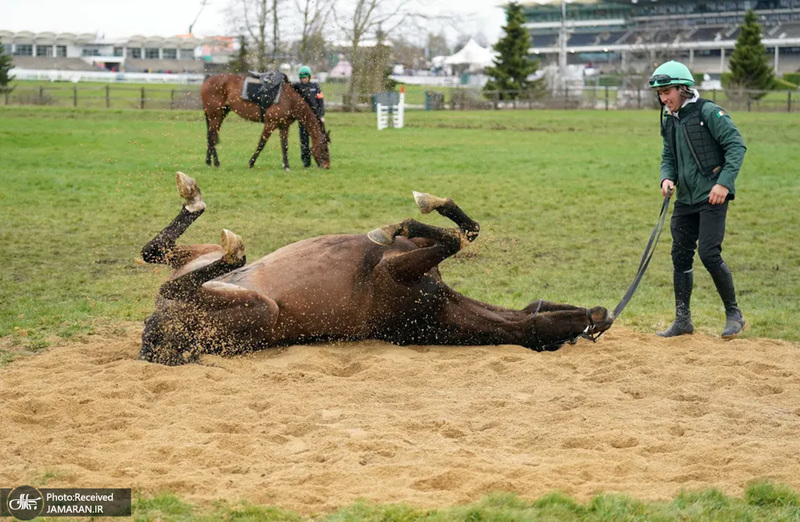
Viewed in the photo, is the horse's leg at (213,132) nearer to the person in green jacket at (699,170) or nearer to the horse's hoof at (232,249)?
the person in green jacket at (699,170)

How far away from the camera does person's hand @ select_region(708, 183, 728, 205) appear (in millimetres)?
6531

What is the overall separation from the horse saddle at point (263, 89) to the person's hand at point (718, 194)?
1281 cm

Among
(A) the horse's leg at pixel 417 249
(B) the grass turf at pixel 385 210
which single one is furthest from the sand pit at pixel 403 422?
(B) the grass turf at pixel 385 210

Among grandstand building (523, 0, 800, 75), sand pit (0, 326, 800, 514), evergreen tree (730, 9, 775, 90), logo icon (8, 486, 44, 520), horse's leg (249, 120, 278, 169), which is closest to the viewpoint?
logo icon (8, 486, 44, 520)

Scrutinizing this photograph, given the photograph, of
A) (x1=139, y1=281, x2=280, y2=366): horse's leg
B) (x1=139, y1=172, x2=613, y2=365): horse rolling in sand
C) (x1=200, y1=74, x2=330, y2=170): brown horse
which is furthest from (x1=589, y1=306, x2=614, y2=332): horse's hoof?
(x1=200, y1=74, x2=330, y2=170): brown horse

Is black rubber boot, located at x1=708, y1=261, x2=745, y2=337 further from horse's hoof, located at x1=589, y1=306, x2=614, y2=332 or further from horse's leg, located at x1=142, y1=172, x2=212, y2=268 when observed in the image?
horse's leg, located at x1=142, y1=172, x2=212, y2=268

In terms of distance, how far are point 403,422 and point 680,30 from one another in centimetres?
9054

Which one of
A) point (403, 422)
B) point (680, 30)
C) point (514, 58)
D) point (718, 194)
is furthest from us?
point (680, 30)

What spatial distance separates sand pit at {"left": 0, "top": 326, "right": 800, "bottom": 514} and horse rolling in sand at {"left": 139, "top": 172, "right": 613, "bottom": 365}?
0.15 metres

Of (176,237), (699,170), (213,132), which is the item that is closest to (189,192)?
(176,237)

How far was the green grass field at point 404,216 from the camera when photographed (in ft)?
23.8

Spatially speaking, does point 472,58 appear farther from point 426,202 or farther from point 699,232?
point 426,202

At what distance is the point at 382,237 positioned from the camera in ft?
18.4

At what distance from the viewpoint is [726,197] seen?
6574 millimetres
